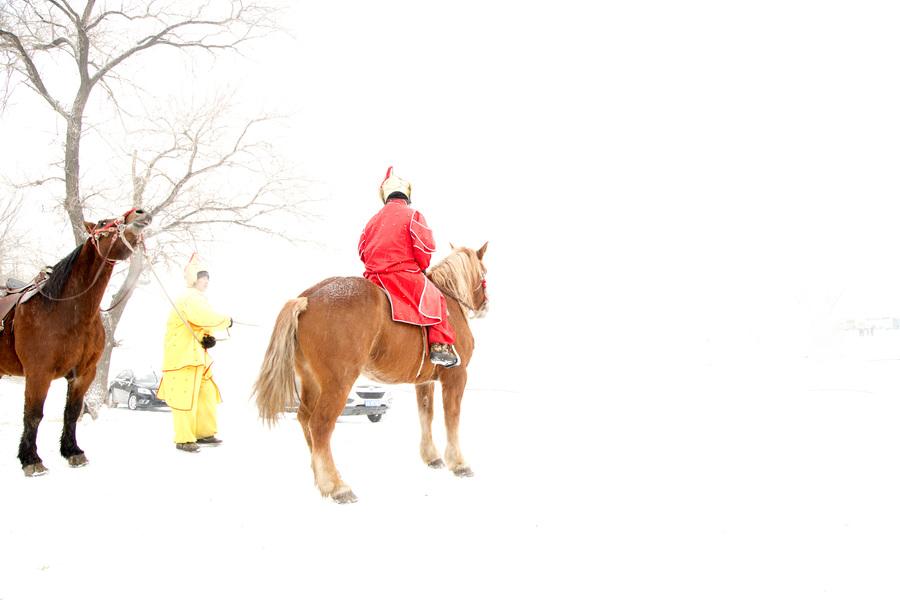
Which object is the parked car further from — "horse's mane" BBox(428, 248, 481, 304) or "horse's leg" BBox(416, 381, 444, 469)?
"horse's mane" BBox(428, 248, 481, 304)

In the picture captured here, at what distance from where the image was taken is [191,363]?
251 inches

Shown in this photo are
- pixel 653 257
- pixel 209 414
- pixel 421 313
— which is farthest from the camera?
pixel 653 257

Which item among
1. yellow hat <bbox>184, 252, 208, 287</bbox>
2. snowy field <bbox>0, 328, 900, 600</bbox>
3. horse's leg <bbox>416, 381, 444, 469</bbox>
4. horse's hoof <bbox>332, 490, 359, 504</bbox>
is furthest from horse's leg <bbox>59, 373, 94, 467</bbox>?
horse's leg <bbox>416, 381, 444, 469</bbox>

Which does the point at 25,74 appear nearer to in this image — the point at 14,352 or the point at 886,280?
the point at 14,352

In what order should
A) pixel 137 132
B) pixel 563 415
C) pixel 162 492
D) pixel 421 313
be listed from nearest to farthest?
pixel 162 492 → pixel 421 313 → pixel 563 415 → pixel 137 132

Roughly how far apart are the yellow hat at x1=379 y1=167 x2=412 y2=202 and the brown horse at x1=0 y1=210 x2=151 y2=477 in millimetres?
2030

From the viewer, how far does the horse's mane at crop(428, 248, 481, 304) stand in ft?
18.1

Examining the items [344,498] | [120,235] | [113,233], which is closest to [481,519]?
[344,498]

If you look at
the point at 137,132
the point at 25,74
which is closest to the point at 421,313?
the point at 25,74

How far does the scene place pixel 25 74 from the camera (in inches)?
363

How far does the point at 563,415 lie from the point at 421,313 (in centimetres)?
646

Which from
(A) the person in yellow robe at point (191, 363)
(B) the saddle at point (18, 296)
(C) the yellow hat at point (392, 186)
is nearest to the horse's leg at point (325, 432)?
(C) the yellow hat at point (392, 186)

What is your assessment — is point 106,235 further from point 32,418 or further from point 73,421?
point 73,421

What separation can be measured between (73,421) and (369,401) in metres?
6.07
